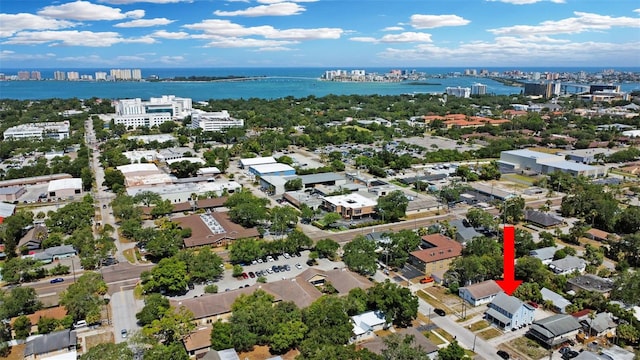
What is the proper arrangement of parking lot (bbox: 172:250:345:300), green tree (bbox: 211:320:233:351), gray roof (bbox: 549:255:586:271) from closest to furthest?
green tree (bbox: 211:320:233:351) < parking lot (bbox: 172:250:345:300) < gray roof (bbox: 549:255:586:271)

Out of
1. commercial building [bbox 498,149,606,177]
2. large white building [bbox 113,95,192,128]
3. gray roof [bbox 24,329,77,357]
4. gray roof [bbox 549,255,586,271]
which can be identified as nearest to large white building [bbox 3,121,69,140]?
large white building [bbox 113,95,192,128]

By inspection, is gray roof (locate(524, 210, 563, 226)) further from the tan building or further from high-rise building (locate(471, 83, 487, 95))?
high-rise building (locate(471, 83, 487, 95))

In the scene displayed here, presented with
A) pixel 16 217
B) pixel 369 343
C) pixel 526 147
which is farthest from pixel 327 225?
pixel 526 147

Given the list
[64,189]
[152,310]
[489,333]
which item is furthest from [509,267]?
[64,189]

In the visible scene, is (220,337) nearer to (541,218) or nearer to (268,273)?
(268,273)

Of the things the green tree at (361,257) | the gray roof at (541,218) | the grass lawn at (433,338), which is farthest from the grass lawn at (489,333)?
the gray roof at (541,218)

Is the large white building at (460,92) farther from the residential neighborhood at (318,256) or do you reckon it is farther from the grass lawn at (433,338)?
the grass lawn at (433,338)
